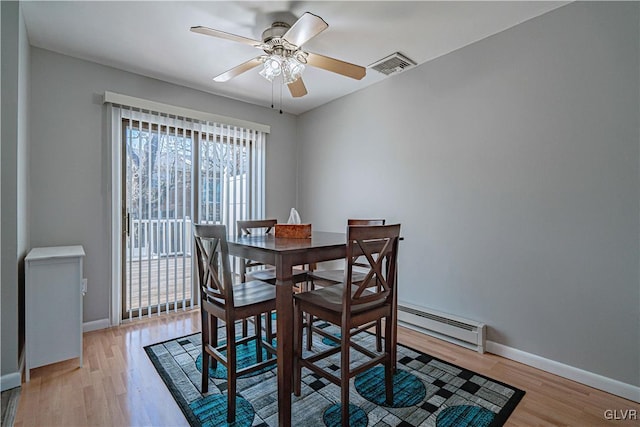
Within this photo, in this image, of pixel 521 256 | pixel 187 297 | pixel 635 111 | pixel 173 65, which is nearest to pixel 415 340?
pixel 521 256

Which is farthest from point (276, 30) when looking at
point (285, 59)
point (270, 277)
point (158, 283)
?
point (158, 283)

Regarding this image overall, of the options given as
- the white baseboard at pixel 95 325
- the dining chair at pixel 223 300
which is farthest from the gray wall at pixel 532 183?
the white baseboard at pixel 95 325

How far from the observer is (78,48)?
2576 millimetres

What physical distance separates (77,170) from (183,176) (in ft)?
2.91

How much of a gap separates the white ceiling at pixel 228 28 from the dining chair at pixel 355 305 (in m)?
1.56

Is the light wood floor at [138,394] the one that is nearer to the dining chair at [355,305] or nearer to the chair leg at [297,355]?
the chair leg at [297,355]

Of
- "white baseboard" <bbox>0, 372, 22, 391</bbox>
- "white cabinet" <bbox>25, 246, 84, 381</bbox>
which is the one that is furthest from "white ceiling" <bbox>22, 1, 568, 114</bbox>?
"white baseboard" <bbox>0, 372, 22, 391</bbox>

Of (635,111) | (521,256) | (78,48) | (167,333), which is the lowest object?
(167,333)

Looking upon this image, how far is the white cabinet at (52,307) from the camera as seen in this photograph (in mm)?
2027

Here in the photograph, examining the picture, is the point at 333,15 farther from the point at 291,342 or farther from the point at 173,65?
the point at 291,342

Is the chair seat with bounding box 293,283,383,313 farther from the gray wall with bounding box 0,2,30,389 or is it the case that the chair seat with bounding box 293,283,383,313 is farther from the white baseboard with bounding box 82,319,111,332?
the white baseboard with bounding box 82,319,111,332

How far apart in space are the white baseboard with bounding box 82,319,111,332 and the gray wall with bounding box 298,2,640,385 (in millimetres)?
2869

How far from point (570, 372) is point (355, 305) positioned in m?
1.63

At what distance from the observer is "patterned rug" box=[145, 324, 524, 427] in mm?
1611
